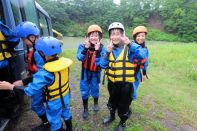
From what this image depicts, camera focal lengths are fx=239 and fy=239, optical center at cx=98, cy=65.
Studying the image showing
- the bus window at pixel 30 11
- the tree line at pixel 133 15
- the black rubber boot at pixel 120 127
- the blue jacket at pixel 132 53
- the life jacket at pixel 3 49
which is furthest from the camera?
the tree line at pixel 133 15

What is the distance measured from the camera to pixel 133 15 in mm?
48750

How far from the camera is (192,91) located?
270 inches

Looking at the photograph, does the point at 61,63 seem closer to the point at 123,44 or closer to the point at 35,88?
the point at 35,88

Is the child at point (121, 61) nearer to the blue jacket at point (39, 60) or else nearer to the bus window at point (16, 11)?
the blue jacket at point (39, 60)

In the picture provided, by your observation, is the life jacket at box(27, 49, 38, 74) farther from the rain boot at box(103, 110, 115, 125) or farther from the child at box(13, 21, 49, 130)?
the rain boot at box(103, 110, 115, 125)

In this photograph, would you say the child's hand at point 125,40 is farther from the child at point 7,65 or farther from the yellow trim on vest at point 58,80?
the child at point 7,65

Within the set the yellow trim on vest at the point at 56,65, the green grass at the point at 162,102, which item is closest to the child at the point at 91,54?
the green grass at the point at 162,102

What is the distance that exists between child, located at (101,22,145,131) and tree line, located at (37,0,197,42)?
37.9 metres

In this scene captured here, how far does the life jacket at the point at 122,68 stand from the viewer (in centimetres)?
349

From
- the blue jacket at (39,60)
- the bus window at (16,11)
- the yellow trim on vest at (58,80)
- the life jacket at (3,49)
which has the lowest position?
the yellow trim on vest at (58,80)

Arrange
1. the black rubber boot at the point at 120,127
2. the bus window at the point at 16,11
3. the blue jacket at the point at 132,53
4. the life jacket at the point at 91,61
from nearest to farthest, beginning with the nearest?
1. the blue jacket at the point at 132,53
2. the bus window at the point at 16,11
3. the black rubber boot at the point at 120,127
4. the life jacket at the point at 91,61

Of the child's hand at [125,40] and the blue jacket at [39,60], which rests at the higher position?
the child's hand at [125,40]

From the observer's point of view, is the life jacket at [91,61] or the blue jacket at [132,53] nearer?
the blue jacket at [132,53]

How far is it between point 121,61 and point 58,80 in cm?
99
